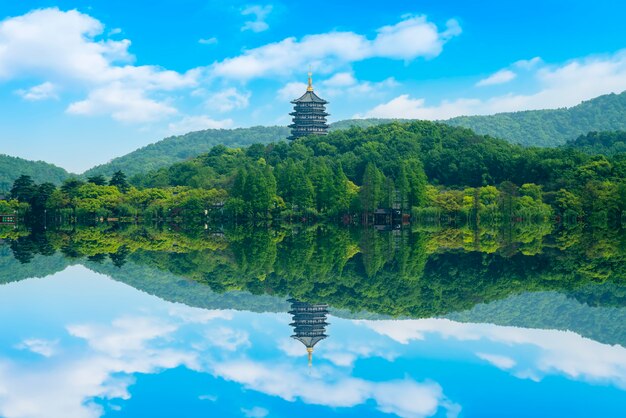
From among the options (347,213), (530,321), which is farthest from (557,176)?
(530,321)

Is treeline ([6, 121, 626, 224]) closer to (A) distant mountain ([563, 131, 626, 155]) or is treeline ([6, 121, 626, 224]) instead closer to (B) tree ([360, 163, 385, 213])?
(B) tree ([360, 163, 385, 213])

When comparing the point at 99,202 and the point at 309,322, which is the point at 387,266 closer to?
the point at 309,322

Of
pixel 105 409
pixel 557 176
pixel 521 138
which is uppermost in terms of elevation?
pixel 521 138

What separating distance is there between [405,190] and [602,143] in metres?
45.0

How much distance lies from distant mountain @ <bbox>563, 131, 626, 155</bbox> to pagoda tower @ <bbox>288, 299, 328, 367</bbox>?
81.7 m

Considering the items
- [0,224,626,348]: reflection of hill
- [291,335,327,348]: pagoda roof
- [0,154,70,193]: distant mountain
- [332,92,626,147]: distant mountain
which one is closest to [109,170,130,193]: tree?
[0,224,626,348]: reflection of hill

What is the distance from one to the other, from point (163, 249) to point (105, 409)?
22.5 m

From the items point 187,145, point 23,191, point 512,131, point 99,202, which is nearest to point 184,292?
point 99,202

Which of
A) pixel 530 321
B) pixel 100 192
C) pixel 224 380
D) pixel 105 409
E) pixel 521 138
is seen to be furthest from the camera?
pixel 521 138

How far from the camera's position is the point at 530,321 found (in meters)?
13.3

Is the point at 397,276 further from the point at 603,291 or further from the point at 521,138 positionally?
the point at 521,138

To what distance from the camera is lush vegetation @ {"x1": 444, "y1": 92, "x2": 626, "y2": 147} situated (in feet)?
498

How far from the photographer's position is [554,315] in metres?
14.5

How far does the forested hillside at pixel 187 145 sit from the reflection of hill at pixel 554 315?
447 ft
